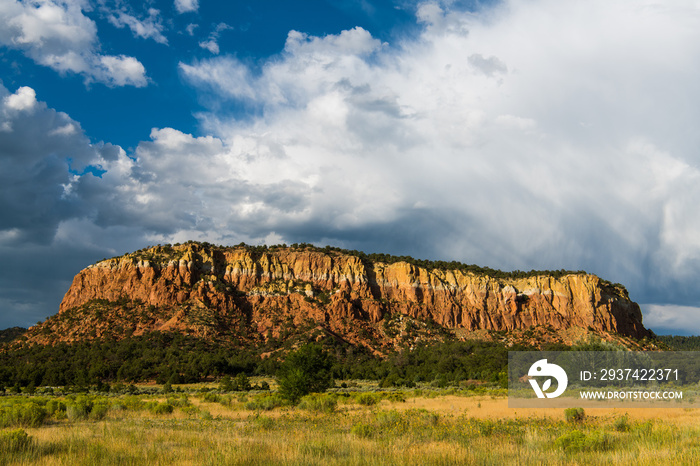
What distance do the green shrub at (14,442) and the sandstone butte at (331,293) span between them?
70.3m

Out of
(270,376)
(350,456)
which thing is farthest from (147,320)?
(350,456)

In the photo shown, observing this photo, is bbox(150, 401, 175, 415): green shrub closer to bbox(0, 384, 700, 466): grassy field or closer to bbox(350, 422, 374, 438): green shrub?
bbox(0, 384, 700, 466): grassy field

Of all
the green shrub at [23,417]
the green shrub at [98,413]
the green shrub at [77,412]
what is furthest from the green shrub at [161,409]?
the green shrub at [23,417]

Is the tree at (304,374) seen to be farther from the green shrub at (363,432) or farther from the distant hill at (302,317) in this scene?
the distant hill at (302,317)

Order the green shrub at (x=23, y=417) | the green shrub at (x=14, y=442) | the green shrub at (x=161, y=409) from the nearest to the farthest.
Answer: the green shrub at (x=14, y=442), the green shrub at (x=23, y=417), the green shrub at (x=161, y=409)

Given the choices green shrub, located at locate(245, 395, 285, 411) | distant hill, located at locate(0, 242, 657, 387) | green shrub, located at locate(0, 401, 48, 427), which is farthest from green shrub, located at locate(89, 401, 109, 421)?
distant hill, located at locate(0, 242, 657, 387)

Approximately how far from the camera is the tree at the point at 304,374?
91.9ft

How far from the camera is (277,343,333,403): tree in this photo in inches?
1102

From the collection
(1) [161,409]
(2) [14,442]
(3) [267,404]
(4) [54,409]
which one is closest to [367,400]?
(3) [267,404]

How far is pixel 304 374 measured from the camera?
3034cm

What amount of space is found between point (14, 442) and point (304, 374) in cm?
2087

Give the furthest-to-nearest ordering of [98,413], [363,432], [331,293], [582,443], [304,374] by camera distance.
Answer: [331,293]
[304,374]
[98,413]
[363,432]
[582,443]

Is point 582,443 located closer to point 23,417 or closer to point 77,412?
point 23,417

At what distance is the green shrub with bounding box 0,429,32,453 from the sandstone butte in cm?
7029
